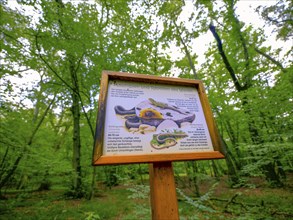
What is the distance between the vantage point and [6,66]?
6.71 metres

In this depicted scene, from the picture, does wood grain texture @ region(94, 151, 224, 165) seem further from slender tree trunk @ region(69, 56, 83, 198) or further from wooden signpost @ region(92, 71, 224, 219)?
slender tree trunk @ region(69, 56, 83, 198)

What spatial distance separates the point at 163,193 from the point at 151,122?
49 centimetres

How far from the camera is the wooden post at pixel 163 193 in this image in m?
1.10

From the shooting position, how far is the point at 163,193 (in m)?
1.14

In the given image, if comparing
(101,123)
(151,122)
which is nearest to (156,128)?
(151,122)

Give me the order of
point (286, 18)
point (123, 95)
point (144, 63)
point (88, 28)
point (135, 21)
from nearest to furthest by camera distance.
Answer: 1. point (123, 95)
2. point (88, 28)
3. point (286, 18)
4. point (144, 63)
5. point (135, 21)

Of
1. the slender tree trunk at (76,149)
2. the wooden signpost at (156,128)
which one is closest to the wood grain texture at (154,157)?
the wooden signpost at (156,128)

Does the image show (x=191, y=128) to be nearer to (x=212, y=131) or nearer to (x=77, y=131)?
(x=212, y=131)

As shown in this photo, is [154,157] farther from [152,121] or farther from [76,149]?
[76,149]

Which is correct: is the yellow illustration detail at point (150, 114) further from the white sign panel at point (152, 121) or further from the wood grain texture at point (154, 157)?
the wood grain texture at point (154, 157)

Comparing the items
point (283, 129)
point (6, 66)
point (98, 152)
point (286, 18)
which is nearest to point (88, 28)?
point (6, 66)

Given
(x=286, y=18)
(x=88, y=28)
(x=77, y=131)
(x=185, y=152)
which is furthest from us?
(x=77, y=131)

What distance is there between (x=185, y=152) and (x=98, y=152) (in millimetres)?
605

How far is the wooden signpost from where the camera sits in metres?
1.11
